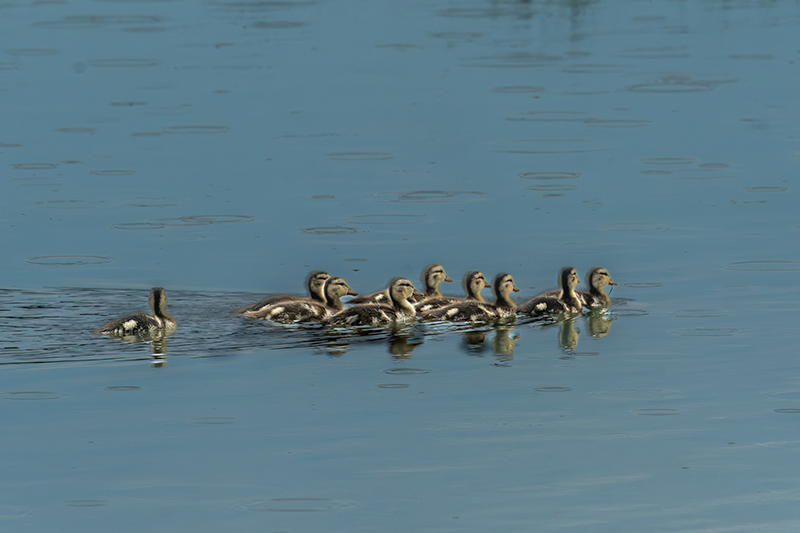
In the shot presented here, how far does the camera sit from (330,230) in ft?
→ 43.8

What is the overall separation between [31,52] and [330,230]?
1142cm

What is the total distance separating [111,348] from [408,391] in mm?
2512

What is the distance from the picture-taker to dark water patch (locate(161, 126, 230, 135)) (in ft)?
57.6

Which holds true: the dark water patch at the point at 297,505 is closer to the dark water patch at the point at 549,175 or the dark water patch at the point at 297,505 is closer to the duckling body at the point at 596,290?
the duckling body at the point at 596,290

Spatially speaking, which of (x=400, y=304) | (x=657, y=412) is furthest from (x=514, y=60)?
(x=657, y=412)

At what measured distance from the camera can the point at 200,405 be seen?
7867 millimetres

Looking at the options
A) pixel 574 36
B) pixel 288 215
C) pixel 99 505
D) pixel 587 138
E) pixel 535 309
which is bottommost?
pixel 99 505


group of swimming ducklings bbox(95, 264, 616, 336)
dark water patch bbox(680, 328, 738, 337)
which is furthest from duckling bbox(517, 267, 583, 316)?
dark water patch bbox(680, 328, 738, 337)

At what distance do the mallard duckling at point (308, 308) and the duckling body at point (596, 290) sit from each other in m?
1.85

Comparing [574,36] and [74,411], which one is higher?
[574,36]

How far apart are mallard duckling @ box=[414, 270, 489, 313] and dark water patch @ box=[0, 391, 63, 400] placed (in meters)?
4.00

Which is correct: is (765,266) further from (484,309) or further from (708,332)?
(484,309)

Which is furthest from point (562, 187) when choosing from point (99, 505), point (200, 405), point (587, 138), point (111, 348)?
point (99, 505)

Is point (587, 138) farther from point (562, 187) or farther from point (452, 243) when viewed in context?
point (452, 243)
